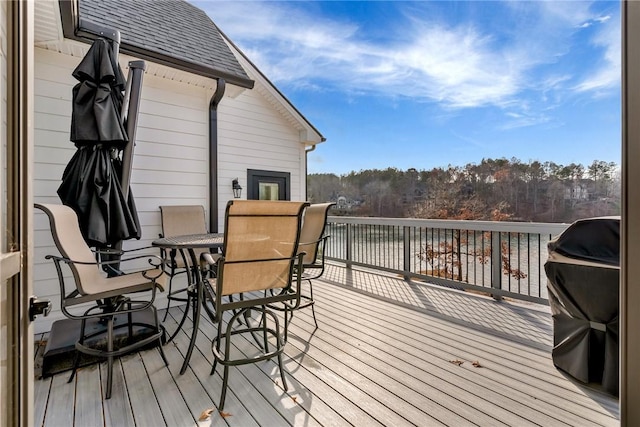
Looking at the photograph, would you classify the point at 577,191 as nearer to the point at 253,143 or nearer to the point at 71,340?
the point at 253,143

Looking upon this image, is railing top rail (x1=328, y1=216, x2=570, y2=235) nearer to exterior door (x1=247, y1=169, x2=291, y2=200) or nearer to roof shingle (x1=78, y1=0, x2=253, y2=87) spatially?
exterior door (x1=247, y1=169, x2=291, y2=200)

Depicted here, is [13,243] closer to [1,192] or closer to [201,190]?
[1,192]

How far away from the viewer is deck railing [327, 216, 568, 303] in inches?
148

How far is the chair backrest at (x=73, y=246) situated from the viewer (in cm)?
209

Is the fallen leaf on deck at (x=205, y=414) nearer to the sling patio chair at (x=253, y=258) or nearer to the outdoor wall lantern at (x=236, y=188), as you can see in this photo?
the sling patio chair at (x=253, y=258)

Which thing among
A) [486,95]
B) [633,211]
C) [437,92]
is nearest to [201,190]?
[633,211]

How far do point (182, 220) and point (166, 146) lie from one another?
1.06 meters

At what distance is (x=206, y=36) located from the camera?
16.2 ft

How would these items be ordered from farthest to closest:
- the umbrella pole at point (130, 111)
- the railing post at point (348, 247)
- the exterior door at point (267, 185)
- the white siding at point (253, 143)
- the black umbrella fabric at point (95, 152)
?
the railing post at point (348, 247) → the exterior door at point (267, 185) → the white siding at point (253, 143) → the umbrella pole at point (130, 111) → the black umbrella fabric at point (95, 152)

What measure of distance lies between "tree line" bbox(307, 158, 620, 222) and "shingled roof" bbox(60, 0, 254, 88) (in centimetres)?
575

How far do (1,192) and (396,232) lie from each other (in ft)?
16.8

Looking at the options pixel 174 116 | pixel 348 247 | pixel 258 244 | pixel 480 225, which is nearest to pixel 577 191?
pixel 480 225

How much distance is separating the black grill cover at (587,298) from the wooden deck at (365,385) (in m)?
0.16

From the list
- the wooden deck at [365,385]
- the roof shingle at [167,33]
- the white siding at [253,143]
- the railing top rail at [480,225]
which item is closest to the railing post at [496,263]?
the railing top rail at [480,225]
